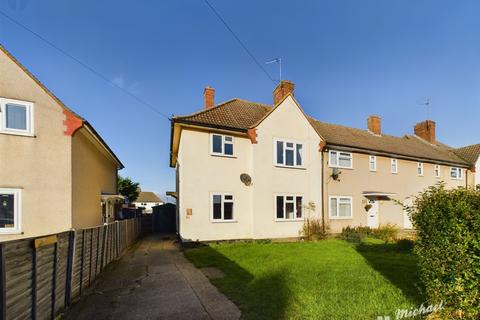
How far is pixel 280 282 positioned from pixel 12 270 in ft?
16.7

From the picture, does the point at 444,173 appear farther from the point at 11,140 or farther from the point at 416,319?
the point at 11,140

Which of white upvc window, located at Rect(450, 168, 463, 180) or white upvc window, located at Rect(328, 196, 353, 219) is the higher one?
white upvc window, located at Rect(450, 168, 463, 180)

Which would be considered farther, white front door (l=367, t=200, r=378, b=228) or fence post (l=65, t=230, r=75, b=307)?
white front door (l=367, t=200, r=378, b=228)

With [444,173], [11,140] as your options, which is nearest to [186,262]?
[11,140]

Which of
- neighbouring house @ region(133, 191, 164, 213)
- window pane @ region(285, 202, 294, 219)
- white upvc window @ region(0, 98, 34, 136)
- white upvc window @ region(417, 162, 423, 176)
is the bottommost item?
neighbouring house @ region(133, 191, 164, 213)

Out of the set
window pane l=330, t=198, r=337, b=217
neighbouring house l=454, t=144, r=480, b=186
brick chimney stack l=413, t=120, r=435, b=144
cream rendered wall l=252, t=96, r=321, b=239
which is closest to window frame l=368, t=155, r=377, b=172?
window pane l=330, t=198, r=337, b=217

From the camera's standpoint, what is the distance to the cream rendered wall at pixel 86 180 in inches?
435

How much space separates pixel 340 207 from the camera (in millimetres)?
17719

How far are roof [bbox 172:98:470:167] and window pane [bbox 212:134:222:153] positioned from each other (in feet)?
1.87

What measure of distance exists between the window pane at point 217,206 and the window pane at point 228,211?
0.72 feet

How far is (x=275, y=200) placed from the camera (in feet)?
50.0

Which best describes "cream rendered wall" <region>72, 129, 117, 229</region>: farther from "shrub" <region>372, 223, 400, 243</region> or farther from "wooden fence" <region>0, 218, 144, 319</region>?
"shrub" <region>372, 223, 400, 243</region>

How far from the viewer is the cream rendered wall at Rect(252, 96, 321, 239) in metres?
14.9

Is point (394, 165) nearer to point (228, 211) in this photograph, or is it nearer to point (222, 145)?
point (228, 211)
